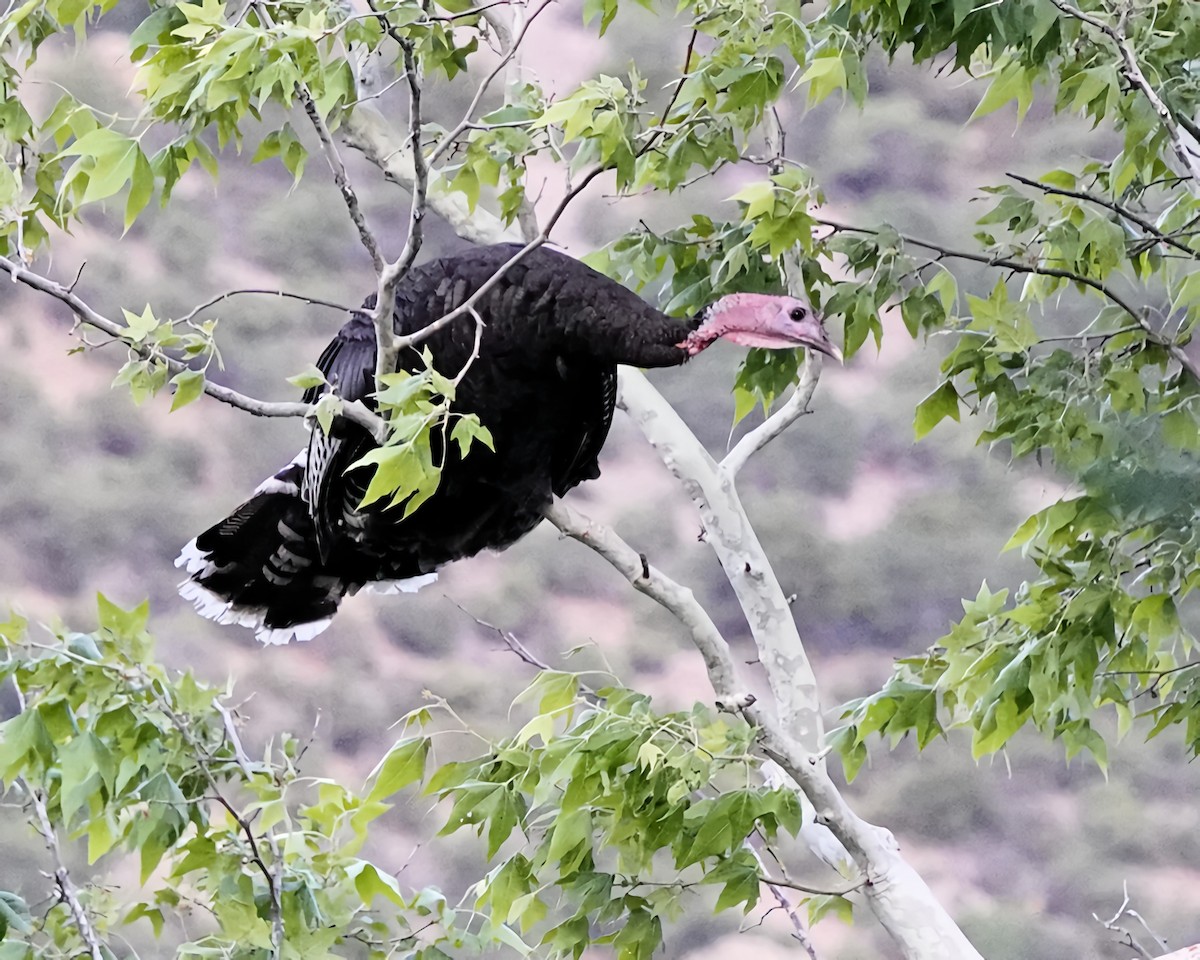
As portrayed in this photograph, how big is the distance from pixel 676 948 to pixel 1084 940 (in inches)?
28.8

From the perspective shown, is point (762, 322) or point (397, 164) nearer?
A: point (762, 322)

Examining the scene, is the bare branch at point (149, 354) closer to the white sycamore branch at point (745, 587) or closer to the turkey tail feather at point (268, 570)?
the white sycamore branch at point (745, 587)

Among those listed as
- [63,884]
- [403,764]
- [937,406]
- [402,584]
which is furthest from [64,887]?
[937,406]

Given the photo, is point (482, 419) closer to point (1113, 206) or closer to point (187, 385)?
point (187, 385)

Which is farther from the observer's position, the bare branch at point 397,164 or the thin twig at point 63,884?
the bare branch at point 397,164

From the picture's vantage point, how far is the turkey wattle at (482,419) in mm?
1707

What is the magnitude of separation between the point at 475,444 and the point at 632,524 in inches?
28.8

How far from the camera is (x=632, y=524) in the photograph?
101 inches

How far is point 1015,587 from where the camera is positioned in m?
2.52

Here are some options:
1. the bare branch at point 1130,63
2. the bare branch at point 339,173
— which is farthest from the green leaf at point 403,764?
the bare branch at point 1130,63

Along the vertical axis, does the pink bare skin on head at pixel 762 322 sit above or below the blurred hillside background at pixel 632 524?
above

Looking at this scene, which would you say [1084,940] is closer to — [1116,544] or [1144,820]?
[1144,820]

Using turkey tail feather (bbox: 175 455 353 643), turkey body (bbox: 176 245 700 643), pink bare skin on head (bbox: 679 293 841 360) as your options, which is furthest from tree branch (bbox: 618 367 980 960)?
turkey tail feather (bbox: 175 455 353 643)

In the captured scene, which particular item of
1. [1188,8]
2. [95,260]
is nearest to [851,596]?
[1188,8]
